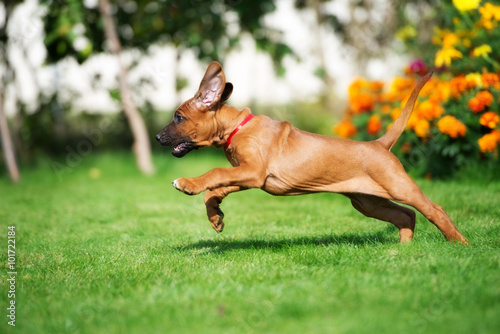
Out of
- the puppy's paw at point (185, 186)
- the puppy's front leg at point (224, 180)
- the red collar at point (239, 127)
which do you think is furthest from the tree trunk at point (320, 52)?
the puppy's paw at point (185, 186)

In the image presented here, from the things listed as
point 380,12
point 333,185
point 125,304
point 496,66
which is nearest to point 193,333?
point 125,304

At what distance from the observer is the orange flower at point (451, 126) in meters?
7.26

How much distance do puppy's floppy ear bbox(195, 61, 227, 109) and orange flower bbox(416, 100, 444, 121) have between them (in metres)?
4.21

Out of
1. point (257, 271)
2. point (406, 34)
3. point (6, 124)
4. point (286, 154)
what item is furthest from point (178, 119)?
point (406, 34)

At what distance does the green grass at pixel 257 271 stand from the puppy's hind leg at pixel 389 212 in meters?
0.17

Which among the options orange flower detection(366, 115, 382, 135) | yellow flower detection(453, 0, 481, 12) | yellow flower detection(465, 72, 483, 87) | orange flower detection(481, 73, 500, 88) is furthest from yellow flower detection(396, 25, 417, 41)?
orange flower detection(481, 73, 500, 88)

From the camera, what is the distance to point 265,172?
14.1ft

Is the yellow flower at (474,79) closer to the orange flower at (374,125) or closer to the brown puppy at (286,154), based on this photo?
the orange flower at (374,125)

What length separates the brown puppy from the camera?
4320 mm

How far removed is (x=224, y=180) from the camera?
4043 mm

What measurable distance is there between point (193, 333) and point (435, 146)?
5999mm

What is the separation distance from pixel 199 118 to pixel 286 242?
146 cm

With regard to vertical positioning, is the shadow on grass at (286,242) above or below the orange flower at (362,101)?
below

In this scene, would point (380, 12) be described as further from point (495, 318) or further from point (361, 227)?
point (495, 318)
